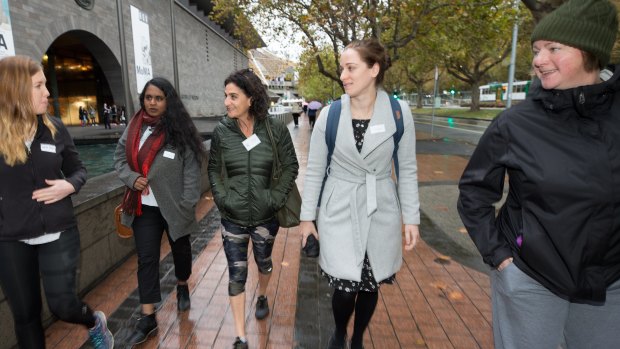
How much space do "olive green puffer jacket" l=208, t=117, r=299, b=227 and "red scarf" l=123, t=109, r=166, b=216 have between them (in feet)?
1.45

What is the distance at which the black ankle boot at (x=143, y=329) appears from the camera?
114 inches

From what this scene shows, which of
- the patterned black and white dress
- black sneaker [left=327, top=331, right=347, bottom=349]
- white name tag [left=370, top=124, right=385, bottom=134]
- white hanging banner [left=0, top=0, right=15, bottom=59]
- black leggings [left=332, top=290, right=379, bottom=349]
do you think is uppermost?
white hanging banner [left=0, top=0, right=15, bottom=59]

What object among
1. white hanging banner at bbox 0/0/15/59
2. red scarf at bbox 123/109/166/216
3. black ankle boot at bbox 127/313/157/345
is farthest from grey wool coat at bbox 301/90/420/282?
white hanging banner at bbox 0/0/15/59

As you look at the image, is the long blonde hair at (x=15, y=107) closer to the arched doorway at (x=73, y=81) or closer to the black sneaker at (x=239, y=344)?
the black sneaker at (x=239, y=344)

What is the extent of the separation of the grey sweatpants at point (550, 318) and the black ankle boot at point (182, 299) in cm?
262

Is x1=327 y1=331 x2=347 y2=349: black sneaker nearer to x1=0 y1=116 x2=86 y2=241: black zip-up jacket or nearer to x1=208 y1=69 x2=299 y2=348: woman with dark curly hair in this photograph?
x1=208 y1=69 x2=299 y2=348: woman with dark curly hair

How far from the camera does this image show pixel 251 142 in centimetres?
278

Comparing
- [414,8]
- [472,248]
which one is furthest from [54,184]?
[414,8]

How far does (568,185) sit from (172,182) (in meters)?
2.52

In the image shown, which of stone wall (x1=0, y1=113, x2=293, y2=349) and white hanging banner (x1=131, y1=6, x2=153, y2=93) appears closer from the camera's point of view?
stone wall (x1=0, y1=113, x2=293, y2=349)

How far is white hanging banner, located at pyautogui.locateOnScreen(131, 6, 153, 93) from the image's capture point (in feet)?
17.0

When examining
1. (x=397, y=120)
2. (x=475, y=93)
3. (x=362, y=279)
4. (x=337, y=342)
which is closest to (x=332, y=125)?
(x=397, y=120)

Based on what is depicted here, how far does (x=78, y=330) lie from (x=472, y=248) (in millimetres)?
4293

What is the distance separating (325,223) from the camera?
2.38 meters
